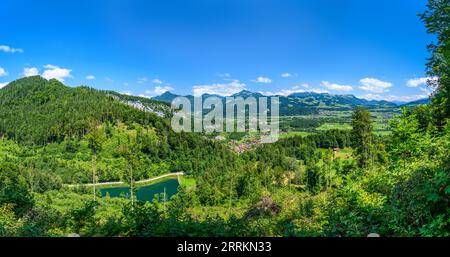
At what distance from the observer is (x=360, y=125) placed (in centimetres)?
2672

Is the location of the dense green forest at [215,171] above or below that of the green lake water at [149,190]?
above

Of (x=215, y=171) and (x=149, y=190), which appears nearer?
(x=149, y=190)

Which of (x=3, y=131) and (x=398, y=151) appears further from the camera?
(x=3, y=131)

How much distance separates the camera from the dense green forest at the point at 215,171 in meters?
6.38

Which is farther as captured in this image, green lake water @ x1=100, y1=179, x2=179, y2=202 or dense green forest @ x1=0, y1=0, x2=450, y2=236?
green lake water @ x1=100, y1=179, x2=179, y2=202

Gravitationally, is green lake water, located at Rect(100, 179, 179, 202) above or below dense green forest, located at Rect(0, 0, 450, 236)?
below

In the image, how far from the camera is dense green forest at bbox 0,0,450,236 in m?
6.38

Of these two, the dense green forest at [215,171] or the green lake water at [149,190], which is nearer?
the dense green forest at [215,171]

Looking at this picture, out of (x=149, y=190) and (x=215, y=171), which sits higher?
(x=215, y=171)

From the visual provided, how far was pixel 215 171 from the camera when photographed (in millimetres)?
82312
